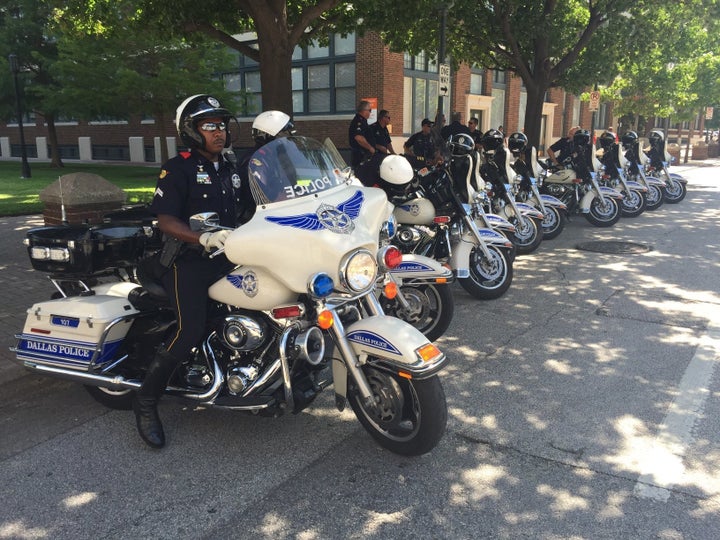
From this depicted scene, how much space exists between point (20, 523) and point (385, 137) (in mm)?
9619

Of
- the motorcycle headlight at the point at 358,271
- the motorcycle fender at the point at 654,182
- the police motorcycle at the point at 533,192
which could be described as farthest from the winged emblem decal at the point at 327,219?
the motorcycle fender at the point at 654,182

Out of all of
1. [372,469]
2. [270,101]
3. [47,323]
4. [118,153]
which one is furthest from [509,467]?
[118,153]

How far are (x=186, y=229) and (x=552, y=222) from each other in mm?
8466

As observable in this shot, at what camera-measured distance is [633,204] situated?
1307 centimetres

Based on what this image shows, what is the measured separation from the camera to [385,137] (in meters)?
11.7

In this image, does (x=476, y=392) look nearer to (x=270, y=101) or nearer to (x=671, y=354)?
(x=671, y=354)

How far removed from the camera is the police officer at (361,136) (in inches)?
427

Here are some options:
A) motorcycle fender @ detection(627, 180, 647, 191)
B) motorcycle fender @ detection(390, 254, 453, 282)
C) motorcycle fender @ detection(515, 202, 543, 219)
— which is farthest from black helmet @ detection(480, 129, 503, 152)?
motorcycle fender @ detection(627, 180, 647, 191)

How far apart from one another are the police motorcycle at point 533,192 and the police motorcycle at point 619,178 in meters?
2.52

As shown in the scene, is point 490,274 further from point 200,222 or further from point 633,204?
point 633,204

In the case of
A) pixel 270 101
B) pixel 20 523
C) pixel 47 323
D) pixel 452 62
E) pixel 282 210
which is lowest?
pixel 20 523

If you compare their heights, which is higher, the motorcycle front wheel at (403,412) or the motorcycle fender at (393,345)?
the motorcycle fender at (393,345)

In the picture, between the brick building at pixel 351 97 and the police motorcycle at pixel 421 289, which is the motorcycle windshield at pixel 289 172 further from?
the brick building at pixel 351 97

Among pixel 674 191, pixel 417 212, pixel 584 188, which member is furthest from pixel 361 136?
pixel 674 191
